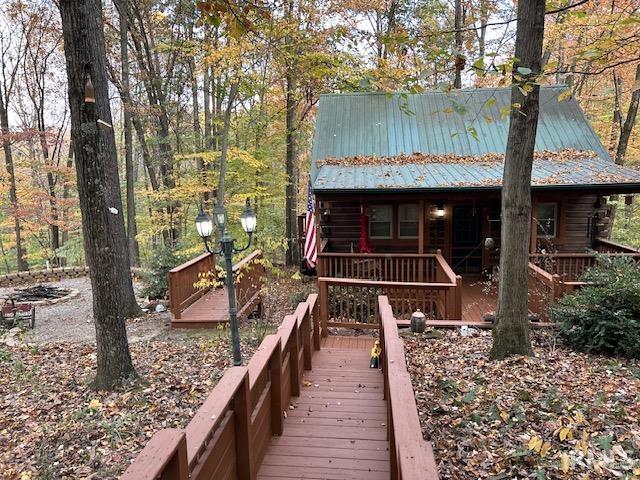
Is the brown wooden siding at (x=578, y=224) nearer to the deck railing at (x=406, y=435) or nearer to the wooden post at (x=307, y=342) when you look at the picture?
the wooden post at (x=307, y=342)

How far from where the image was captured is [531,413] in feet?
13.6

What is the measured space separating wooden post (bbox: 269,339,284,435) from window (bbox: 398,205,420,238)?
918 cm

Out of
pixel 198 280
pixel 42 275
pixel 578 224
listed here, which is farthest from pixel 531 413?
pixel 42 275

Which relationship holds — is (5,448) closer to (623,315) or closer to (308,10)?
(623,315)

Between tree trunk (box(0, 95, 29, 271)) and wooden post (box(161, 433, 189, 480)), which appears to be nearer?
wooden post (box(161, 433, 189, 480))

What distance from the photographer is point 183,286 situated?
1001 cm

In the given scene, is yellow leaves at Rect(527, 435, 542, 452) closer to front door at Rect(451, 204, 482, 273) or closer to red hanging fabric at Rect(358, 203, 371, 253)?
red hanging fabric at Rect(358, 203, 371, 253)

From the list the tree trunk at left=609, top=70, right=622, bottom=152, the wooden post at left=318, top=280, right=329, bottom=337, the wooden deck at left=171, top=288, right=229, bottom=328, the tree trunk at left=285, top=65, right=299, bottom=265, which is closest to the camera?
the wooden post at left=318, top=280, right=329, bottom=337

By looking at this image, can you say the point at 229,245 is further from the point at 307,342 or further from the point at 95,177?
the point at 95,177

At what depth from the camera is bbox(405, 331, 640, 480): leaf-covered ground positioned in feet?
10.9

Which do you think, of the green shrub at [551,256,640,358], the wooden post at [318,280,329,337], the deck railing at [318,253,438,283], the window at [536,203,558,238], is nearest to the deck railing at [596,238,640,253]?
the window at [536,203,558,238]

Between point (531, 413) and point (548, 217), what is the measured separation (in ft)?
31.7

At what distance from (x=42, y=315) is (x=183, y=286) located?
5110 mm

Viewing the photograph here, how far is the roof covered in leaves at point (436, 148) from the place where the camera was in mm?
10750
